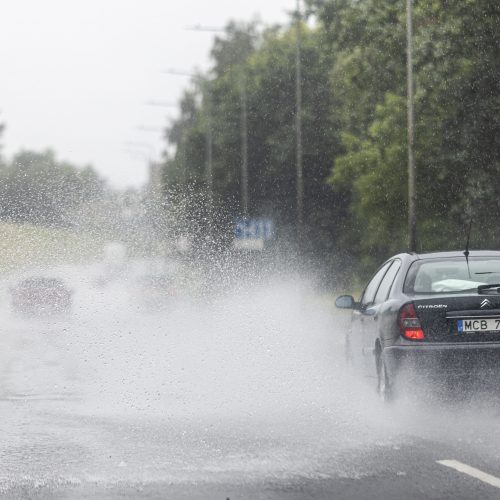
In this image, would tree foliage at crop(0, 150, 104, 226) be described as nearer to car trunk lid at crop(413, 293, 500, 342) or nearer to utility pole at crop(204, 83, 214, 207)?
utility pole at crop(204, 83, 214, 207)

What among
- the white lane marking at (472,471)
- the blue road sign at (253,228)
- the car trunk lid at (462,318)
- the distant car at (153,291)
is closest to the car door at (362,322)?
the car trunk lid at (462,318)

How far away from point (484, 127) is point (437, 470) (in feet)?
103

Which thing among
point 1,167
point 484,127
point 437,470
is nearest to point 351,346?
point 437,470

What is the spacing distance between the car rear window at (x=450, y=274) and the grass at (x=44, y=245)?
882 inches

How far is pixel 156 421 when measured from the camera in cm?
1123

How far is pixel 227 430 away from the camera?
34.6 ft

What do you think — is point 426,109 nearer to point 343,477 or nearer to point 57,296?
point 57,296

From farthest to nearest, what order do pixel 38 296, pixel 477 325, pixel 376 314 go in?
pixel 38 296
pixel 376 314
pixel 477 325

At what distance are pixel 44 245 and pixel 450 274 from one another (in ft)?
142

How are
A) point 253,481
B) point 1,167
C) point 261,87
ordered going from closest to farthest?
point 253,481
point 261,87
point 1,167

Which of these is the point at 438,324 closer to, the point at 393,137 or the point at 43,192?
the point at 393,137

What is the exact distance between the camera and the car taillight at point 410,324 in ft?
35.8

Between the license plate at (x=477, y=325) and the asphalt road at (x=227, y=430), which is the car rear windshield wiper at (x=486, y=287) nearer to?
the license plate at (x=477, y=325)

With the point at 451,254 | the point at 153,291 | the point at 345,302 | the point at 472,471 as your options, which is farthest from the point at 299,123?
the point at 472,471
